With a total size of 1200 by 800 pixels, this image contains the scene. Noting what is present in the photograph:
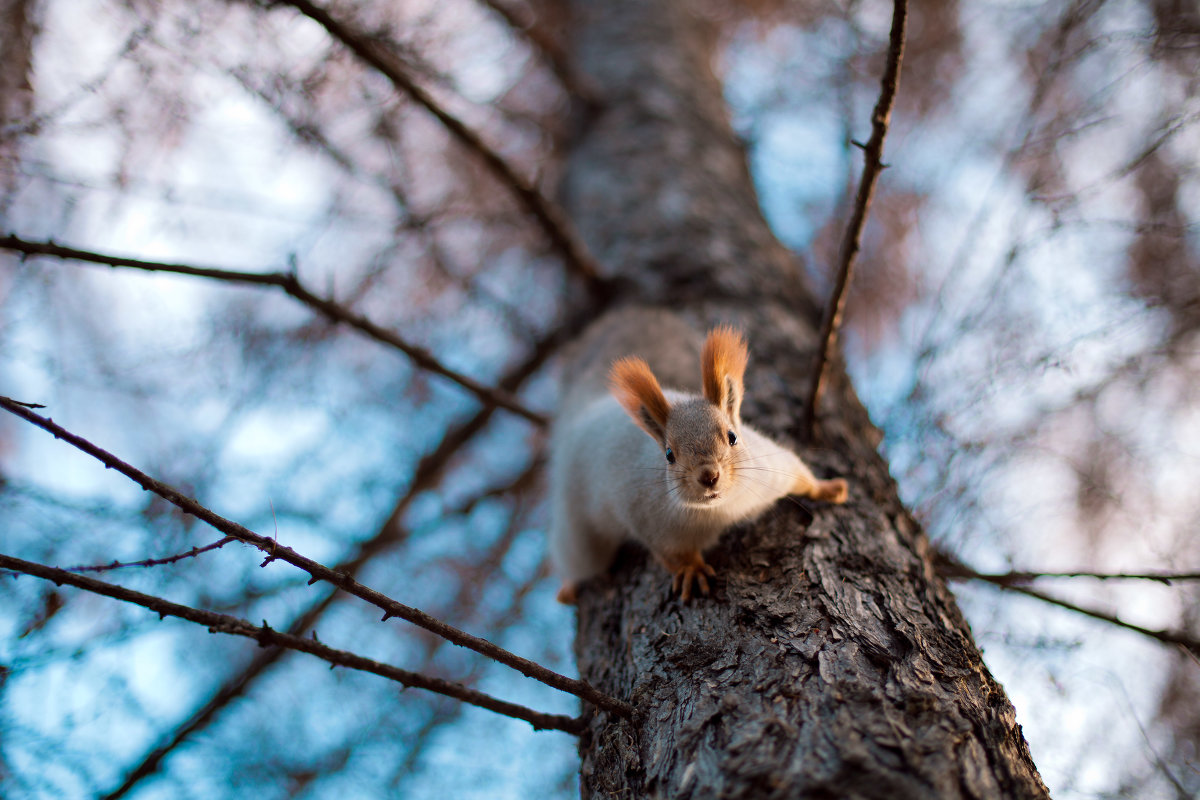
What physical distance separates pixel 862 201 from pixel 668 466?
80cm

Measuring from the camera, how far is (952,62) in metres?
2.96

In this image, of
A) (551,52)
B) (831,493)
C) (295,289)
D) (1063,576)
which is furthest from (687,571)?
(551,52)

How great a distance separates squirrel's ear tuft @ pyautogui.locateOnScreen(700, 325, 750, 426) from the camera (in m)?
1.83

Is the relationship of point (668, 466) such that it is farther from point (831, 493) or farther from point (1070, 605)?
point (1070, 605)

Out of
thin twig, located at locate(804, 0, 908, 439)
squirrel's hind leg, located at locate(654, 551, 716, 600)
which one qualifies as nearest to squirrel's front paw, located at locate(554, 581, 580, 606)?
squirrel's hind leg, located at locate(654, 551, 716, 600)

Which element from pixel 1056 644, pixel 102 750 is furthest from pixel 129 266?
pixel 1056 644

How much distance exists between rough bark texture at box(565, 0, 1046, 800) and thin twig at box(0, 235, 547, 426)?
687mm

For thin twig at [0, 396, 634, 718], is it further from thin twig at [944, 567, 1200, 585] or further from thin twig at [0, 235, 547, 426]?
thin twig at [944, 567, 1200, 585]

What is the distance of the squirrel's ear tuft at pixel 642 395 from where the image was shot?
183cm

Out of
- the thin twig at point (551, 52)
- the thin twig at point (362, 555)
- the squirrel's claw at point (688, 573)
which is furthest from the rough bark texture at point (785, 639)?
the thin twig at point (551, 52)

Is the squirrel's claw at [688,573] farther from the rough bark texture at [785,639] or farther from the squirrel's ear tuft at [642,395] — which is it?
the squirrel's ear tuft at [642,395]

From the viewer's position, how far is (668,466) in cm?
189

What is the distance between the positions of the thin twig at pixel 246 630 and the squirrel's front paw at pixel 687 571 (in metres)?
0.53

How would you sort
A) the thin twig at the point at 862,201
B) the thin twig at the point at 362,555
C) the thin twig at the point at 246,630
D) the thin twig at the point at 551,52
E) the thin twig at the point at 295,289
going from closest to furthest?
1. the thin twig at the point at 246,630
2. the thin twig at the point at 862,201
3. the thin twig at the point at 295,289
4. the thin twig at the point at 362,555
5. the thin twig at the point at 551,52
